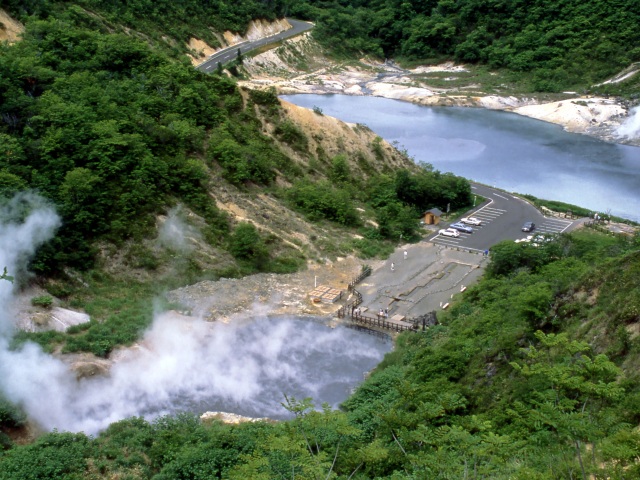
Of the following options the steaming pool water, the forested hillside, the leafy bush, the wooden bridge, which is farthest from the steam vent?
the forested hillside

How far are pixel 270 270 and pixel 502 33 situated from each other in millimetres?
74851

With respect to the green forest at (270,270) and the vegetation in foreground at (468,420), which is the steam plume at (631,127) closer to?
the green forest at (270,270)

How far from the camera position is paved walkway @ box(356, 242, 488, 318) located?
3503 centimetres

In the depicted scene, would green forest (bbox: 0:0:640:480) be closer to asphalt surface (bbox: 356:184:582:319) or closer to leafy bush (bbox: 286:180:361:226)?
leafy bush (bbox: 286:180:361:226)

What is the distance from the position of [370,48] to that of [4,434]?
91565 mm

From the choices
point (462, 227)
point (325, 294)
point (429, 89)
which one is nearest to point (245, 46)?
point (429, 89)

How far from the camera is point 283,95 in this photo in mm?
82500

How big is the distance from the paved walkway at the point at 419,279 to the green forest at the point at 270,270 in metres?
1.62

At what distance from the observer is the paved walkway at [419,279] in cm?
3503

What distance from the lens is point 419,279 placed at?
1490 inches

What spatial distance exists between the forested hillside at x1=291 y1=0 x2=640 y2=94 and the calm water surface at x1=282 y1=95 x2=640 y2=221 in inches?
550

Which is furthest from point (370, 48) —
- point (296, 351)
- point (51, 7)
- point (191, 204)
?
point (296, 351)

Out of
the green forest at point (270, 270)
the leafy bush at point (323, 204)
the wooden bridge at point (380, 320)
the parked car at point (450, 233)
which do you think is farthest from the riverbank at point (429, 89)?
the wooden bridge at point (380, 320)

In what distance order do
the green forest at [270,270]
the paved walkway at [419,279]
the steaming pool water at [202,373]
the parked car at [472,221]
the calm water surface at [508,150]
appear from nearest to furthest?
the green forest at [270,270]
the steaming pool water at [202,373]
the paved walkway at [419,279]
the parked car at [472,221]
the calm water surface at [508,150]
